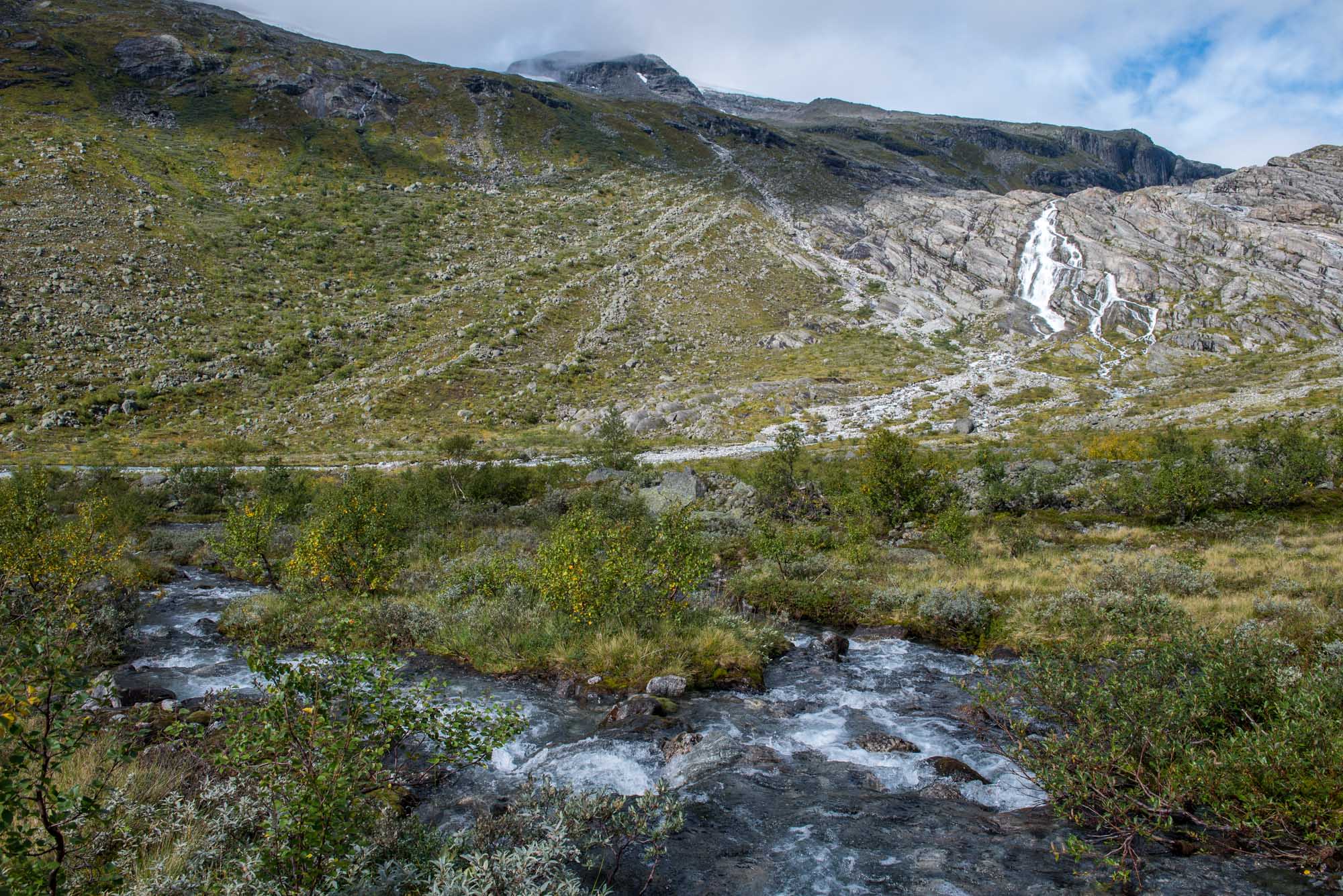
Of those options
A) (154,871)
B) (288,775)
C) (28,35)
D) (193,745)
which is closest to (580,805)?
(288,775)

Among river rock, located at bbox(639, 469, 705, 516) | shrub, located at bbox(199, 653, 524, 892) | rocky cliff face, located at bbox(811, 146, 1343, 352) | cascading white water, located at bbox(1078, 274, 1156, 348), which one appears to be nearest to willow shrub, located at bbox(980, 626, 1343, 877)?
shrub, located at bbox(199, 653, 524, 892)

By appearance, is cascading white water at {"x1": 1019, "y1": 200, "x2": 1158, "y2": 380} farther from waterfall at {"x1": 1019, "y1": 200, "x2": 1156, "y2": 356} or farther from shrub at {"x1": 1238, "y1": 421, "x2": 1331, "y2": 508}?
shrub at {"x1": 1238, "y1": 421, "x2": 1331, "y2": 508}

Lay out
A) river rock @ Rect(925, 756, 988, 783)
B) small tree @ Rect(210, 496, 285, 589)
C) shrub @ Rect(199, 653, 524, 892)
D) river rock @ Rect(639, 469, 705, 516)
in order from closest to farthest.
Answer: shrub @ Rect(199, 653, 524, 892), river rock @ Rect(925, 756, 988, 783), small tree @ Rect(210, 496, 285, 589), river rock @ Rect(639, 469, 705, 516)

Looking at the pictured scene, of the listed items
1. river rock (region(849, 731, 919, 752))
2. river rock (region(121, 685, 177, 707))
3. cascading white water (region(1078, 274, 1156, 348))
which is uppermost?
Answer: cascading white water (region(1078, 274, 1156, 348))

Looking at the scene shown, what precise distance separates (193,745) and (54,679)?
5.11 meters

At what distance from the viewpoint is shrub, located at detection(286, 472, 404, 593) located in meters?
13.9

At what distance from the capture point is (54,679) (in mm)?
3676

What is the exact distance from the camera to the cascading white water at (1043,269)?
8865 centimetres

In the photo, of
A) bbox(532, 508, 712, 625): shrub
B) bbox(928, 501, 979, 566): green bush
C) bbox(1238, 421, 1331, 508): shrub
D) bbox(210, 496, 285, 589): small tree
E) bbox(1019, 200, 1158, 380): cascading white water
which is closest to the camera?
bbox(532, 508, 712, 625): shrub

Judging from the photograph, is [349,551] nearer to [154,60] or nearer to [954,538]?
[954,538]

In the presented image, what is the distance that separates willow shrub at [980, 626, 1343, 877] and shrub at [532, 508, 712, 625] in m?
6.97

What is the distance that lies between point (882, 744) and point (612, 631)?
210 inches

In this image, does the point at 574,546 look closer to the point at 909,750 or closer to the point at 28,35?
the point at 909,750

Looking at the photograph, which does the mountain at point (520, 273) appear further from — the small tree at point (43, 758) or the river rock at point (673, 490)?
the small tree at point (43, 758)
